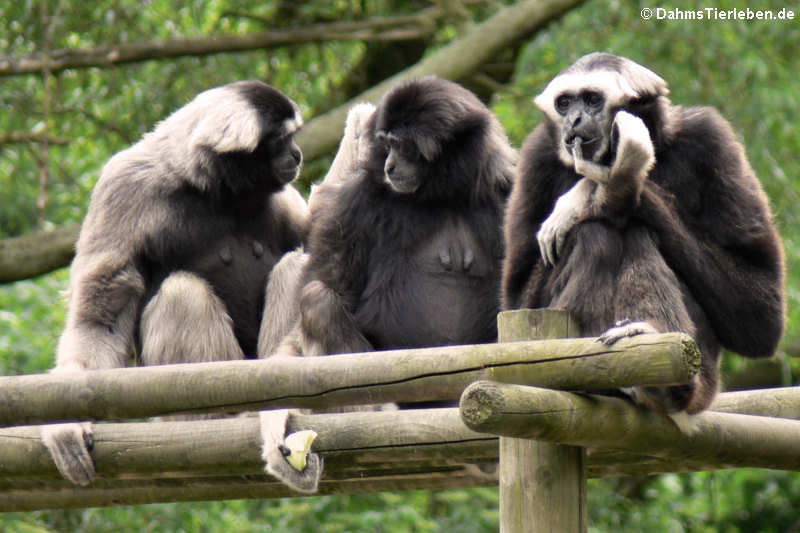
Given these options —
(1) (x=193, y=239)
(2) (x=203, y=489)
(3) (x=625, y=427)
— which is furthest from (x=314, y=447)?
(1) (x=193, y=239)

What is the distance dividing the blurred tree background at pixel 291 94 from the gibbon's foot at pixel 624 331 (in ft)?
16.9

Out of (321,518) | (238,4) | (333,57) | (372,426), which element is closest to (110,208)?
(372,426)

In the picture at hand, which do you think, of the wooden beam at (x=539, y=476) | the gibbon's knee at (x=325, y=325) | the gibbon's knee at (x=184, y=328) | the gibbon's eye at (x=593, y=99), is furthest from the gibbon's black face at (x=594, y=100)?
the gibbon's knee at (x=184, y=328)

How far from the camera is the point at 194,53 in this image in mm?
9219

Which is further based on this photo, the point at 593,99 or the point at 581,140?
the point at 593,99

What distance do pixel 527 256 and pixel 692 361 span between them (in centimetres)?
137

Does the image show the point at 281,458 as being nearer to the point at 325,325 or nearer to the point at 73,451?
the point at 73,451

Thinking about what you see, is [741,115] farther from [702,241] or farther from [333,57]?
[702,241]

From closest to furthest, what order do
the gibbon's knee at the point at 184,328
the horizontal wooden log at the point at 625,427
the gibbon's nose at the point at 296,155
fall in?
1. the horizontal wooden log at the point at 625,427
2. the gibbon's knee at the point at 184,328
3. the gibbon's nose at the point at 296,155

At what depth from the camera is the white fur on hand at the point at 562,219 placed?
4312 mm

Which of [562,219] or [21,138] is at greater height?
[21,138]

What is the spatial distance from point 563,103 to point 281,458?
170 centimetres

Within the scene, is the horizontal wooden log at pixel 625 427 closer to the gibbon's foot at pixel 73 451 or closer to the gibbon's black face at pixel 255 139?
the gibbon's foot at pixel 73 451

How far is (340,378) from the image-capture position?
148 inches
